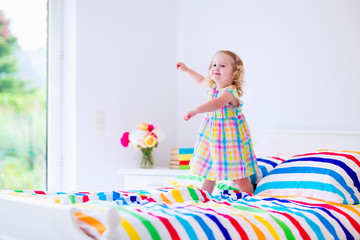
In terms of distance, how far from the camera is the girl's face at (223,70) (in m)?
2.50

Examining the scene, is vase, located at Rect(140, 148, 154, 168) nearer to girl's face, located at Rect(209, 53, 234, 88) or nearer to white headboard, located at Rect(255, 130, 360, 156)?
white headboard, located at Rect(255, 130, 360, 156)

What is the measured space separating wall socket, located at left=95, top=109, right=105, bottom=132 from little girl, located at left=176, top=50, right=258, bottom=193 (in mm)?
1097

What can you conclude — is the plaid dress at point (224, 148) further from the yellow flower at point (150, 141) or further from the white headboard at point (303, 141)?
the yellow flower at point (150, 141)

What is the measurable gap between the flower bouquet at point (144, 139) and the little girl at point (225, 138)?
2.90 ft

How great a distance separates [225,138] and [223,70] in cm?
36

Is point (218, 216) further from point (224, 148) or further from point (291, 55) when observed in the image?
point (291, 55)

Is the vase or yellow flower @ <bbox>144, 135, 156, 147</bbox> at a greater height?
yellow flower @ <bbox>144, 135, 156, 147</bbox>

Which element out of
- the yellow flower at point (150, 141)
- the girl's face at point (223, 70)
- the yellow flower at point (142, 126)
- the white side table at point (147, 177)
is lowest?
the white side table at point (147, 177)

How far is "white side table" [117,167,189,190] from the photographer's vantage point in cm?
322

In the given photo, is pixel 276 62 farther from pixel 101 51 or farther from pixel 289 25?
pixel 101 51

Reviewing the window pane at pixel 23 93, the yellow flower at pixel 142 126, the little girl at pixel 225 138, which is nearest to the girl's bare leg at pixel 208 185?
the little girl at pixel 225 138

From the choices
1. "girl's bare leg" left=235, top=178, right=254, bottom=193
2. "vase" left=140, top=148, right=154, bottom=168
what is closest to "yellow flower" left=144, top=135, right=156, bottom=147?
"vase" left=140, top=148, right=154, bottom=168

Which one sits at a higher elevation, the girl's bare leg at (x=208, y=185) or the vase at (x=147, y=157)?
the vase at (x=147, y=157)

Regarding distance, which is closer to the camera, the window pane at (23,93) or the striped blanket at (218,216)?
the striped blanket at (218,216)
